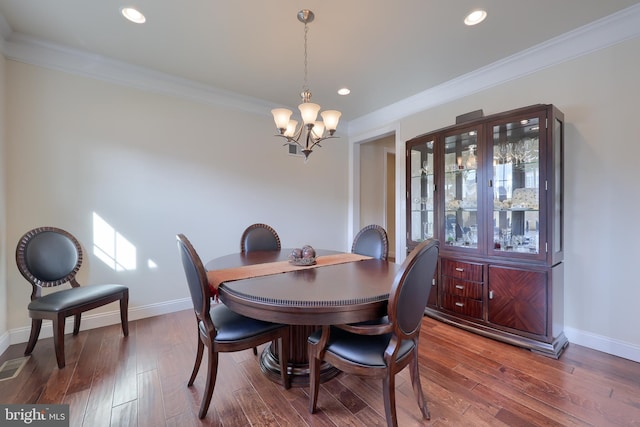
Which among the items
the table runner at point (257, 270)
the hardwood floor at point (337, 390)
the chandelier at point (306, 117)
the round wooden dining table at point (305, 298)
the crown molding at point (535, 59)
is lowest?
the hardwood floor at point (337, 390)

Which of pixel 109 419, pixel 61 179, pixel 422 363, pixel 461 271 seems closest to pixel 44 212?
pixel 61 179

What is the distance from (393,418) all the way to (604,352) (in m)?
2.16

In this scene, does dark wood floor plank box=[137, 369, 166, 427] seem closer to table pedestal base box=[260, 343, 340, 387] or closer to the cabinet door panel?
table pedestal base box=[260, 343, 340, 387]

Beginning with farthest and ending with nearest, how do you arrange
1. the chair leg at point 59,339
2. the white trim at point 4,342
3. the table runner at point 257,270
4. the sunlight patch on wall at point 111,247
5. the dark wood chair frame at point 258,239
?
the dark wood chair frame at point 258,239 < the sunlight patch on wall at point 111,247 < the white trim at point 4,342 < the chair leg at point 59,339 < the table runner at point 257,270

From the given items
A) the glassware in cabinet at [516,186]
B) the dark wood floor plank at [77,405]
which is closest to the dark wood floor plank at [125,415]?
the dark wood floor plank at [77,405]

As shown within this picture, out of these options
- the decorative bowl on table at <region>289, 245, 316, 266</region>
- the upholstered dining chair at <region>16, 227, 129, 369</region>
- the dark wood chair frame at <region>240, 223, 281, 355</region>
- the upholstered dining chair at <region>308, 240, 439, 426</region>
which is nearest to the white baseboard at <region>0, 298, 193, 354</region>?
the upholstered dining chair at <region>16, 227, 129, 369</region>

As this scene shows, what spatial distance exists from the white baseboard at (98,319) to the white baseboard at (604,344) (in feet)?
12.6

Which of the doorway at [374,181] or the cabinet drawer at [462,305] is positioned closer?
the cabinet drawer at [462,305]

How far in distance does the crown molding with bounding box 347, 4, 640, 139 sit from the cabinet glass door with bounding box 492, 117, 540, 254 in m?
0.68

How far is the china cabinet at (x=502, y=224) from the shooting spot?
2227 mm

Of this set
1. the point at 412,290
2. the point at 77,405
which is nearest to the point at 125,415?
the point at 77,405

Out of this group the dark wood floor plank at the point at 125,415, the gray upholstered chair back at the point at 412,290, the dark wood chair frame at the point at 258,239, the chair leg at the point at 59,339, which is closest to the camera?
the gray upholstered chair back at the point at 412,290

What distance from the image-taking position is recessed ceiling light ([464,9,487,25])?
2.02 metres

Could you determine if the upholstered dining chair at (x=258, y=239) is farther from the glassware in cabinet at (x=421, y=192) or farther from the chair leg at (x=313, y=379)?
the glassware in cabinet at (x=421, y=192)
